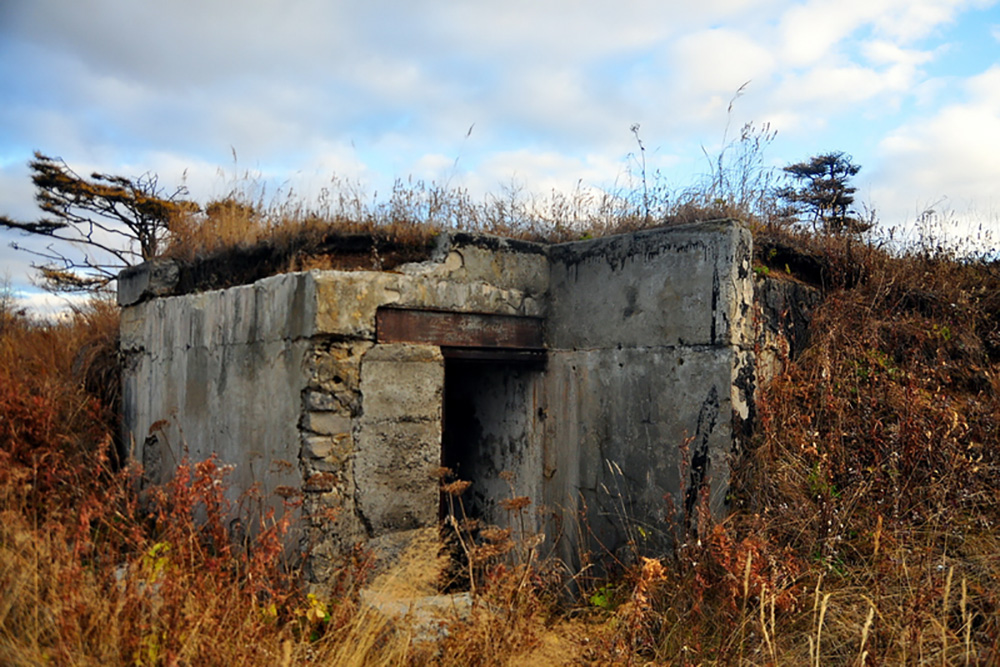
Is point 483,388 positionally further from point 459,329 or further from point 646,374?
point 646,374

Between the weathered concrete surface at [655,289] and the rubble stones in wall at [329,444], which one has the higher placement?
the weathered concrete surface at [655,289]

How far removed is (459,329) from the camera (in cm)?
473

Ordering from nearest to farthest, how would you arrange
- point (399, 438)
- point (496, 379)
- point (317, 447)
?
point (317, 447) → point (399, 438) → point (496, 379)

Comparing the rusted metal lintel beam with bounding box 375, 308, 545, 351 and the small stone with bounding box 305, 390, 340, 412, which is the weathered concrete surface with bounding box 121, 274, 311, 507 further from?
the rusted metal lintel beam with bounding box 375, 308, 545, 351

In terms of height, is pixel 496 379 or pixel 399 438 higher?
pixel 496 379

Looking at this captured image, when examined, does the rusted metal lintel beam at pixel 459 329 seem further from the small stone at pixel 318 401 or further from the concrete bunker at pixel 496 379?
the small stone at pixel 318 401

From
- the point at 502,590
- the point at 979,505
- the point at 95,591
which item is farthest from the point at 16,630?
the point at 979,505

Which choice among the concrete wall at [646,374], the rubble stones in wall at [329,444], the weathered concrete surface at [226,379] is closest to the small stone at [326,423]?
the rubble stones in wall at [329,444]

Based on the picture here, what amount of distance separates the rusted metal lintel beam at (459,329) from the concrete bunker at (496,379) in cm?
1

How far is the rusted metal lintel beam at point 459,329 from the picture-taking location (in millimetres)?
4395

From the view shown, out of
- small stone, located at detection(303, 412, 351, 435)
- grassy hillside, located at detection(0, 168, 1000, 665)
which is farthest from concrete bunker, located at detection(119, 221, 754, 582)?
grassy hillside, located at detection(0, 168, 1000, 665)

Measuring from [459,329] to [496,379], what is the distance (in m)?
0.96

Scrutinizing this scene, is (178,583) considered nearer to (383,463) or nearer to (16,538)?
(16,538)

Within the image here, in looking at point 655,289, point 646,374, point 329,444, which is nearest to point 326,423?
point 329,444
